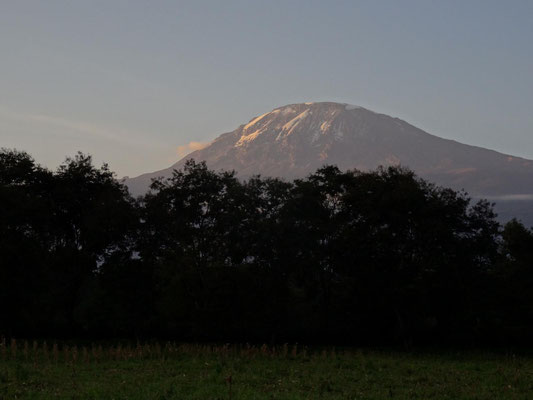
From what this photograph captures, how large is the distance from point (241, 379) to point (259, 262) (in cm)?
3335

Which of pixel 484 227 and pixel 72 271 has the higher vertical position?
pixel 484 227

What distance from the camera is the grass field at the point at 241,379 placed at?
65.3 ft

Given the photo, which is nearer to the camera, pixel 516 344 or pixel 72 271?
pixel 516 344

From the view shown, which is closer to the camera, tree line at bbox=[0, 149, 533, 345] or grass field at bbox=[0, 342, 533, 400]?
grass field at bbox=[0, 342, 533, 400]

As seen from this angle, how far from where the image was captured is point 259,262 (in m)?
56.6

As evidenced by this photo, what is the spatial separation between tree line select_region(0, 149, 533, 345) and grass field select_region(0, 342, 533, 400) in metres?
21.6

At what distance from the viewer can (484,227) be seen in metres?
57.1

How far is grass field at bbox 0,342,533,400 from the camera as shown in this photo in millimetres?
19891

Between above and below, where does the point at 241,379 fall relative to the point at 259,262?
below

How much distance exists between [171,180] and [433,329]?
96.8 feet

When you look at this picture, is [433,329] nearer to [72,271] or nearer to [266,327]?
[266,327]

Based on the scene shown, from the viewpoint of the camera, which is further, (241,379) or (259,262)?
(259,262)

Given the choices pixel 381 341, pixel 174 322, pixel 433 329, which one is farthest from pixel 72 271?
pixel 433 329

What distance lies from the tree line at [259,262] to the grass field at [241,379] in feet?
71.0
